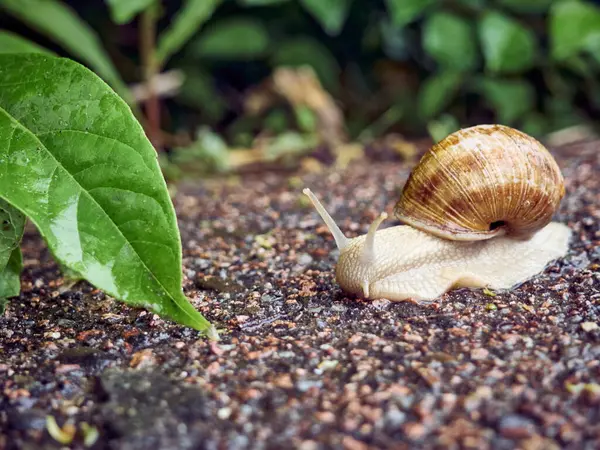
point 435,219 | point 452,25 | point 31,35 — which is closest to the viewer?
point 435,219

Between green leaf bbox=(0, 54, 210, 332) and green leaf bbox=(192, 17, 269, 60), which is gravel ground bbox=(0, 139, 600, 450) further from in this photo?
green leaf bbox=(192, 17, 269, 60)

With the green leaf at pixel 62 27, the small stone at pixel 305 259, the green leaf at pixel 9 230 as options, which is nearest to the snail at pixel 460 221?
the small stone at pixel 305 259

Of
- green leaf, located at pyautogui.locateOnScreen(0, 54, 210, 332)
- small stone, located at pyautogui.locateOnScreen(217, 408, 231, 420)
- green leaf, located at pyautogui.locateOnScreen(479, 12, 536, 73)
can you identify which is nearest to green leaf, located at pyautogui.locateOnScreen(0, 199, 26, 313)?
green leaf, located at pyautogui.locateOnScreen(0, 54, 210, 332)

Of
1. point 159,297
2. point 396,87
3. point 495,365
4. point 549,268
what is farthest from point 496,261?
point 396,87

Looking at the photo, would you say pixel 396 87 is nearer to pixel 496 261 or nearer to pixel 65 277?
pixel 496 261

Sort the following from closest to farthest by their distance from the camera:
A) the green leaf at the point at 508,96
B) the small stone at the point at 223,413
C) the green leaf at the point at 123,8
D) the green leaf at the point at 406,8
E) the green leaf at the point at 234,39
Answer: the small stone at the point at 223,413 < the green leaf at the point at 123,8 < the green leaf at the point at 406,8 < the green leaf at the point at 508,96 < the green leaf at the point at 234,39

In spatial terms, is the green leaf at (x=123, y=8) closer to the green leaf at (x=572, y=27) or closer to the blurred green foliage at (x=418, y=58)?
the blurred green foliage at (x=418, y=58)
